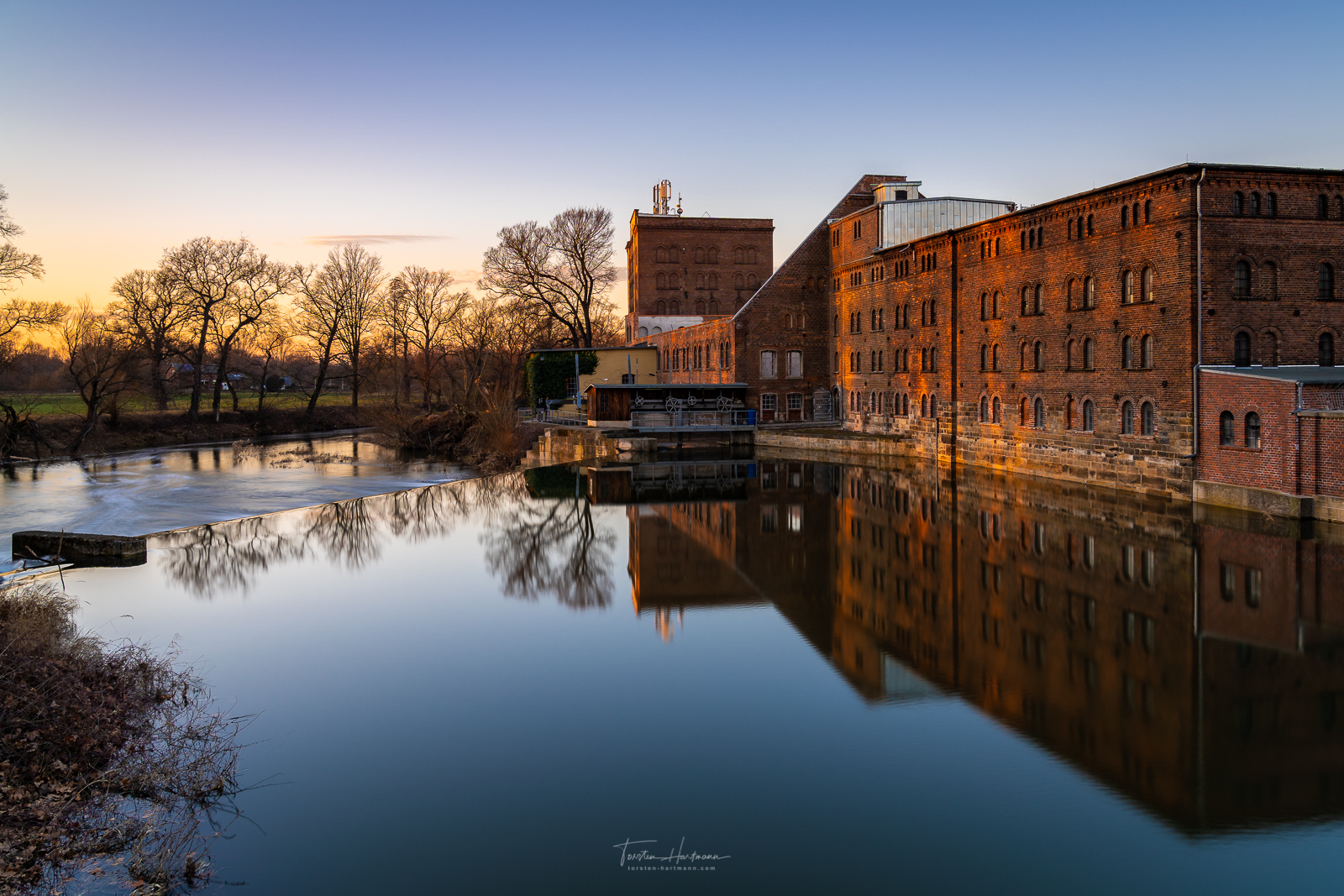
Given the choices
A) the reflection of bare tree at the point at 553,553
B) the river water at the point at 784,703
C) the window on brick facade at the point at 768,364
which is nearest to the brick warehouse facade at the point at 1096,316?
the river water at the point at 784,703

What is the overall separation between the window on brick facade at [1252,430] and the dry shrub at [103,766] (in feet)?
65.9

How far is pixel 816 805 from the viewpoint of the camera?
26.5ft

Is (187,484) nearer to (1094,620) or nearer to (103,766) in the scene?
(103,766)

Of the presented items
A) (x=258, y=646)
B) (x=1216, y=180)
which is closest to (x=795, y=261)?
(x=1216, y=180)

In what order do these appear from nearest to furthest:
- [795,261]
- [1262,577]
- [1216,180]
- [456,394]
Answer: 1. [1262,577]
2. [1216,180]
3. [795,261]
4. [456,394]

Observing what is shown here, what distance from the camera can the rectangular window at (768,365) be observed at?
44562 mm

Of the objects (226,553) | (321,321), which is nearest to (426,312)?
(321,321)

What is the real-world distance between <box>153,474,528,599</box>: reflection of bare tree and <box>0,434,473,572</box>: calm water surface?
5.20 ft

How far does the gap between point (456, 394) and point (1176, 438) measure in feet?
114

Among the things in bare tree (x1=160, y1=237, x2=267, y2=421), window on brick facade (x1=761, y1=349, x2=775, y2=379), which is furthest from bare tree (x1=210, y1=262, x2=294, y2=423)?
window on brick facade (x1=761, y1=349, x2=775, y2=379)

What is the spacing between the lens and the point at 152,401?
58.0m

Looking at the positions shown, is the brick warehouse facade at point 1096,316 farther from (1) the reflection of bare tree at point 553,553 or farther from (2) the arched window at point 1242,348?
(1) the reflection of bare tree at point 553,553

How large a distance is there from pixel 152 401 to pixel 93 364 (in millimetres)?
15285

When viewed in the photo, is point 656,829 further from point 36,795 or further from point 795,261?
point 795,261
